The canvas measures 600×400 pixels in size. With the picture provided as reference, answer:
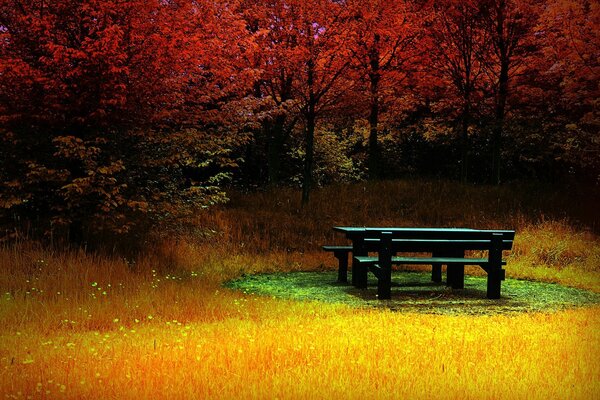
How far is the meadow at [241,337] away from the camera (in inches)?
197

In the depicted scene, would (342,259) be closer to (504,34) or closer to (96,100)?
(96,100)

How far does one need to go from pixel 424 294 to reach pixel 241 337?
491 cm

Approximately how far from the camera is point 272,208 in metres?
18.8

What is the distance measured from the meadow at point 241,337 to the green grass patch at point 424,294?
0.52 metres

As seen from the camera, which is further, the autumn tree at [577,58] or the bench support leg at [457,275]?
the autumn tree at [577,58]

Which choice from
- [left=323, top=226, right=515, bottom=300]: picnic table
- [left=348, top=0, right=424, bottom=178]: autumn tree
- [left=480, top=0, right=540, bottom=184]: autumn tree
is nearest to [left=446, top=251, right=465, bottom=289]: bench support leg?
[left=323, top=226, right=515, bottom=300]: picnic table

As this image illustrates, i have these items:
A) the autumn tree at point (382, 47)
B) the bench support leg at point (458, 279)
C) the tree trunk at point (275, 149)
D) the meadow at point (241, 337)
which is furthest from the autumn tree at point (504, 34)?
the bench support leg at point (458, 279)

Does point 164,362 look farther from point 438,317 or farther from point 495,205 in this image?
point 495,205

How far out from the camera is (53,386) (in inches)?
193

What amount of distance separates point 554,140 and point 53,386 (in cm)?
2251

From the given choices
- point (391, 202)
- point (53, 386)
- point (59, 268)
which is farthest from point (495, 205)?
point (53, 386)

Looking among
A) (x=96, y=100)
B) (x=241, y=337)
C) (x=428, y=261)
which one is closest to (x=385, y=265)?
(x=428, y=261)

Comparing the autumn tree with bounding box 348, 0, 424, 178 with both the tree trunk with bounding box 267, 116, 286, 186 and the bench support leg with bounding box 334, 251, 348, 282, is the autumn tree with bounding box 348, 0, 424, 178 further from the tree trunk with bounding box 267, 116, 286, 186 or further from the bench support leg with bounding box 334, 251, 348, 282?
the bench support leg with bounding box 334, 251, 348, 282

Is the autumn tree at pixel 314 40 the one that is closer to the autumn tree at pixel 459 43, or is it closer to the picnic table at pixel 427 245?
the autumn tree at pixel 459 43
